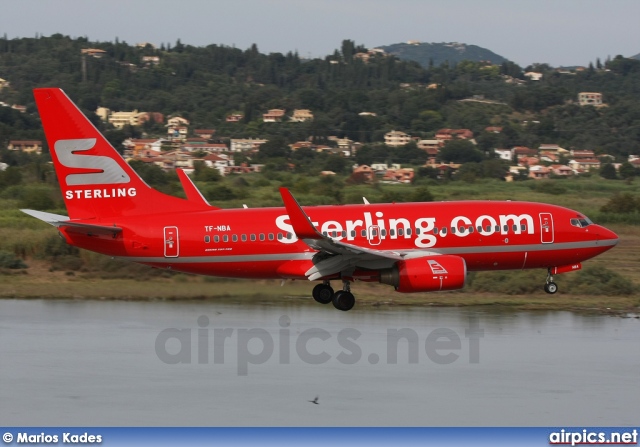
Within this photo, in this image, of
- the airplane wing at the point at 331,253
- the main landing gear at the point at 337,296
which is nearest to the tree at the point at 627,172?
the main landing gear at the point at 337,296

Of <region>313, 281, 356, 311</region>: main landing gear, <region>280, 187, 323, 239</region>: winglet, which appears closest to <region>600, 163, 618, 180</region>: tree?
<region>313, 281, 356, 311</region>: main landing gear

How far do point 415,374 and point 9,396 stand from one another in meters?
17.5

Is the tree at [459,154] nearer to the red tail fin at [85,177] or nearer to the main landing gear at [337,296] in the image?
the main landing gear at [337,296]

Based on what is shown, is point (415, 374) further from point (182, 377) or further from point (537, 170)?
point (537, 170)

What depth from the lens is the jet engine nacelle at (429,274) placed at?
42031 millimetres

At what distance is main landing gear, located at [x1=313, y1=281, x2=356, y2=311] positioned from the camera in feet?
143

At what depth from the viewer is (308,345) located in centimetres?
5269

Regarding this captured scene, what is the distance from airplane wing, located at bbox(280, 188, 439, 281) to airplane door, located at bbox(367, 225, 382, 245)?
1.47ft

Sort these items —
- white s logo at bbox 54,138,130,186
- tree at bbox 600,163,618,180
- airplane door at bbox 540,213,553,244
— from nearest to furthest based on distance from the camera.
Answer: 1. white s logo at bbox 54,138,130,186
2. airplane door at bbox 540,213,553,244
3. tree at bbox 600,163,618,180

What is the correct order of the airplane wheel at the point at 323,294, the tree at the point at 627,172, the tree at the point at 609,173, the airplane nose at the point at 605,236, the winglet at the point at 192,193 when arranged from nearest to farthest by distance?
the airplane wheel at the point at 323,294, the winglet at the point at 192,193, the airplane nose at the point at 605,236, the tree at the point at 609,173, the tree at the point at 627,172

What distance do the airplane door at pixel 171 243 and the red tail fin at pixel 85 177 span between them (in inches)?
52.7

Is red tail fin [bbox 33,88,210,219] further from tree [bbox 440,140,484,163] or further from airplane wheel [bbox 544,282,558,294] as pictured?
tree [bbox 440,140,484,163]

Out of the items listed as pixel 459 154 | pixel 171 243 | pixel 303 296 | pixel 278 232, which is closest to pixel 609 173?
pixel 459 154

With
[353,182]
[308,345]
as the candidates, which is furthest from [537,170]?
[308,345]
